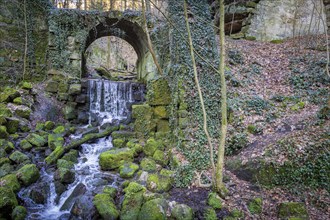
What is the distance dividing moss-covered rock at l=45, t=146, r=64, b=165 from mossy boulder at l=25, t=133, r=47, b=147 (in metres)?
0.71

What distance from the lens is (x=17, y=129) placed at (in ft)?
26.2

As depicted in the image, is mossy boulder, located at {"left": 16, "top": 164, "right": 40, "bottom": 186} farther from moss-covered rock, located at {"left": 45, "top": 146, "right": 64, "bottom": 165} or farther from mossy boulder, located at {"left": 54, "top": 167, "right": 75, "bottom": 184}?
moss-covered rock, located at {"left": 45, "top": 146, "right": 64, "bottom": 165}

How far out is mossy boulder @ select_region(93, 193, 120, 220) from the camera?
15.7 ft

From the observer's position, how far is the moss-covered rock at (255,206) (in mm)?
4746

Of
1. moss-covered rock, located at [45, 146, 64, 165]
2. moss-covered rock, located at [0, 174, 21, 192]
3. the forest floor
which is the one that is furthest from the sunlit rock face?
moss-covered rock, located at [0, 174, 21, 192]

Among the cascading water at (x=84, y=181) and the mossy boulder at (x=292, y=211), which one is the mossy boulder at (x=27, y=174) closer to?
the cascading water at (x=84, y=181)

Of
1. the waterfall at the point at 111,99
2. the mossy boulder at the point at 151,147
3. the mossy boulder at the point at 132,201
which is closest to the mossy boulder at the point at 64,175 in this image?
the mossy boulder at the point at 132,201

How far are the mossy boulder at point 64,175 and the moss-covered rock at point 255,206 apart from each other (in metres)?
4.75

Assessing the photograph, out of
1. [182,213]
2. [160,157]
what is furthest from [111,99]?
[182,213]

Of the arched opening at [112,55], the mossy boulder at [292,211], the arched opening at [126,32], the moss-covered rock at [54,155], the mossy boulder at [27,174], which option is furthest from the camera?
the arched opening at [112,55]

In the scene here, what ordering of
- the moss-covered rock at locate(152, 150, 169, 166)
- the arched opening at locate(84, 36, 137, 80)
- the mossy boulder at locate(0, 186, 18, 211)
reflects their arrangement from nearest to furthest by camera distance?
the mossy boulder at locate(0, 186, 18, 211), the moss-covered rock at locate(152, 150, 169, 166), the arched opening at locate(84, 36, 137, 80)

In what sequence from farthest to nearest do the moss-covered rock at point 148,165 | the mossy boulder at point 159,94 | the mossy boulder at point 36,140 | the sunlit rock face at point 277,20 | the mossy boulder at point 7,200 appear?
1. the sunlit rock face at point 277,20
2. the mossy boulder at point 159,94
3. the mossy boulder at point 36,140
4. the moss-covered rock at point 148,165
5. the mossy boulder at point 7,200

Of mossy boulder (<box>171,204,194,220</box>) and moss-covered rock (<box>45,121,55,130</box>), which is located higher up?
moss-covered rock (<box>45,121,55,130</box>)

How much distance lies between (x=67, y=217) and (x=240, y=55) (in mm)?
10338
